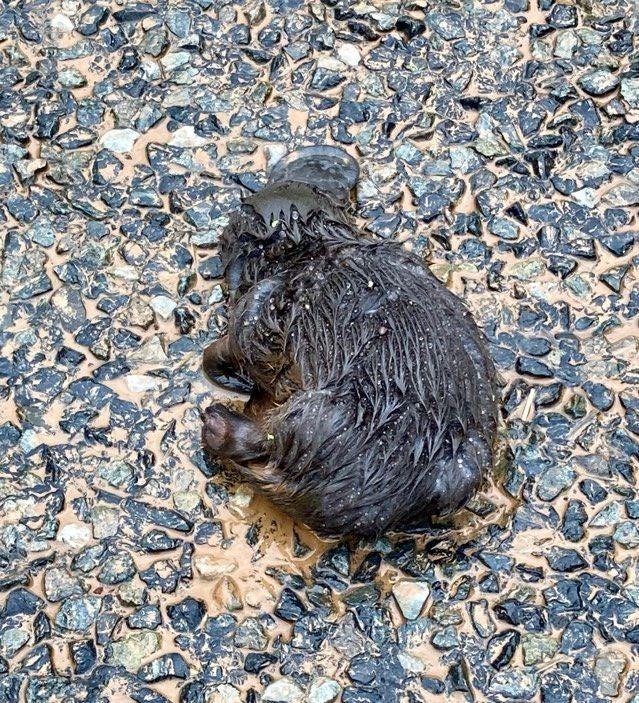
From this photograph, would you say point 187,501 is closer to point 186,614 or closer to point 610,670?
point 186,614

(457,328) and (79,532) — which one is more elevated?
(457,328)

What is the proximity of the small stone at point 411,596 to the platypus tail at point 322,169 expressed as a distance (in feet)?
5.84

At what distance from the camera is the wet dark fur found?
12.9 ft

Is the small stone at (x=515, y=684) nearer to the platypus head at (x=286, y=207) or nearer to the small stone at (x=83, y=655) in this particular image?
the small stone at (x=83, y=655)

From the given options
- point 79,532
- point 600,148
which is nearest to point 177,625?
point 79,532

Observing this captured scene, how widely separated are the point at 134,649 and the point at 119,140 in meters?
2.52

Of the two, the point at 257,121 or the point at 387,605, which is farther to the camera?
the point at 257,121

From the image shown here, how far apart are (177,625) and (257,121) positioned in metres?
2.55

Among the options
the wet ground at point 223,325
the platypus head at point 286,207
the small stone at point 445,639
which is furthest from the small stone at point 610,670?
the platypus head at point 286,207

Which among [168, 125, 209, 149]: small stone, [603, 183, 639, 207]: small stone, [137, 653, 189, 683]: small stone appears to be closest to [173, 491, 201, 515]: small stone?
[137, 653, 189, 683]: small stone

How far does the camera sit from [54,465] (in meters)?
4.51

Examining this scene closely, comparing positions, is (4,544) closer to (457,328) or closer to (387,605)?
(387,605)

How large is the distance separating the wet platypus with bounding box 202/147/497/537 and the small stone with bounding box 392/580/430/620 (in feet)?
0.77

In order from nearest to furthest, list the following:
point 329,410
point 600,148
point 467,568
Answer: point 329,410 < point 467,568 < point 600,148
